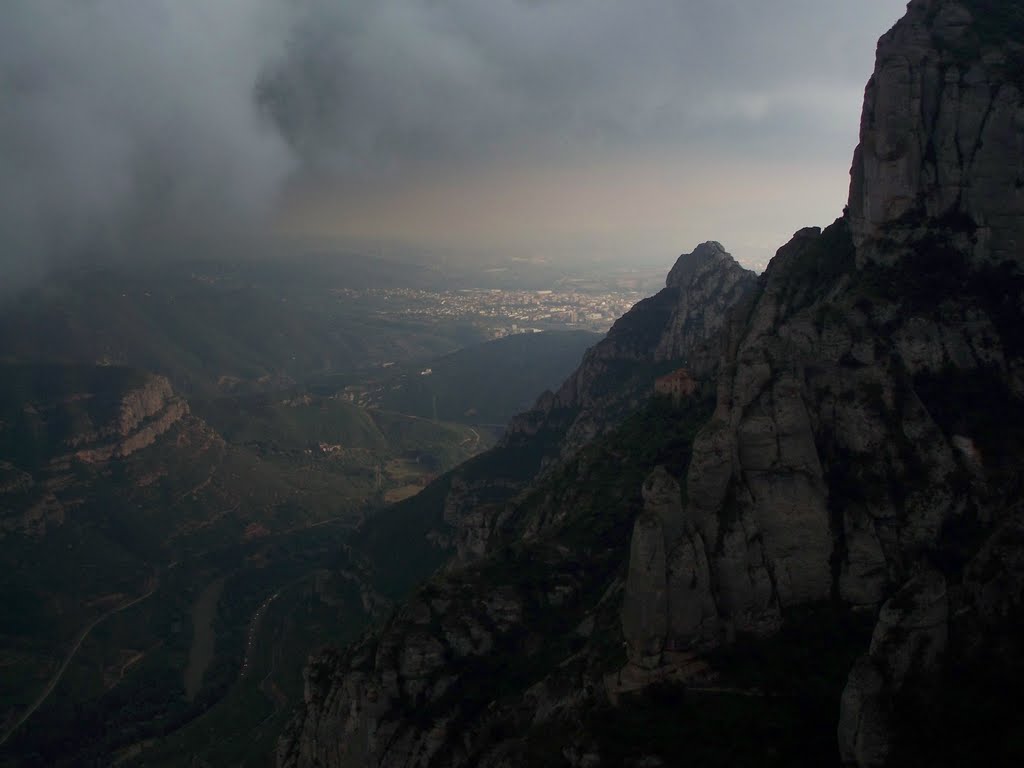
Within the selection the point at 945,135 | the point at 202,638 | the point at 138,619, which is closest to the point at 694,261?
the point at 945,135

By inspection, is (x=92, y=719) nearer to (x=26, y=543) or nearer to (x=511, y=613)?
(x=26, y=543)

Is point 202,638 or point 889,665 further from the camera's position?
point 202,638

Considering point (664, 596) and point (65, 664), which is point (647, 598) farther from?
point (65, 664)

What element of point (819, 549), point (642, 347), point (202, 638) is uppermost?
point (642, 347)

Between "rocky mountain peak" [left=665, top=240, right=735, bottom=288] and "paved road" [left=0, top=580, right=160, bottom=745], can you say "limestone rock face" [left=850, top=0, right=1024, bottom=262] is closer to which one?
"rocky mountain peak" [left=665, top=240, right=735, bottom=288]

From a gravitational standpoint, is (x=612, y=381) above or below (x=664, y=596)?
below

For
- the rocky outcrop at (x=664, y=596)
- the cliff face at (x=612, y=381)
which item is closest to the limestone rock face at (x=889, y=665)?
the rocky outcrop at (x=664, y=596)
